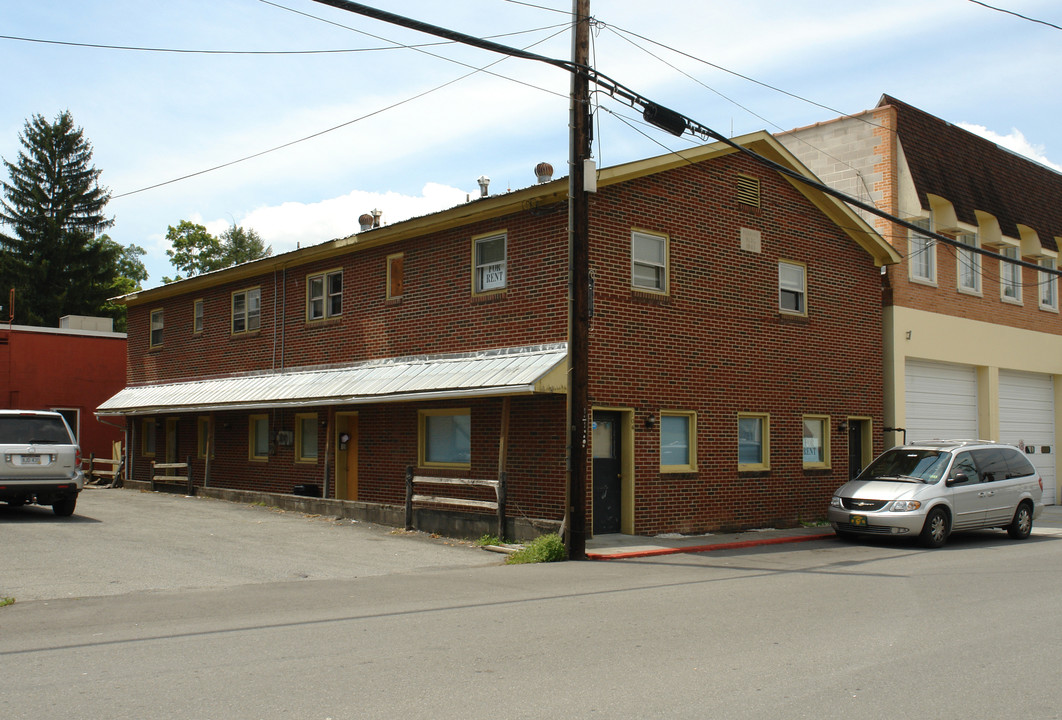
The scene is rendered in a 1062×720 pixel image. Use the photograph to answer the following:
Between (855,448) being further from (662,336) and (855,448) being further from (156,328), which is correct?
(156,328)

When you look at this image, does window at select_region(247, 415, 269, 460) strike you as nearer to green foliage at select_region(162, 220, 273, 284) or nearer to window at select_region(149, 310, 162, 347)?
window at select_region(149, 310, 162, 347)

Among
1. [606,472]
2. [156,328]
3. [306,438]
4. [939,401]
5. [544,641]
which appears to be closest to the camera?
[544,641]

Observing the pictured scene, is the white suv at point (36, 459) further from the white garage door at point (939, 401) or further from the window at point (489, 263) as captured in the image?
the white garage door at point (939, 401)

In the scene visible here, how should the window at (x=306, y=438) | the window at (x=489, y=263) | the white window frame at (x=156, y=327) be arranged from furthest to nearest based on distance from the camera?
the white window frame at (x=156, y=327)
the window at (x=306, y=438)
the window at (x=489, y=263)

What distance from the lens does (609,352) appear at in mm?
15961

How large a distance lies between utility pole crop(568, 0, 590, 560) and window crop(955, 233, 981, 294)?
1383cm

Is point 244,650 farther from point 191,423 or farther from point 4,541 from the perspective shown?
point 191,423

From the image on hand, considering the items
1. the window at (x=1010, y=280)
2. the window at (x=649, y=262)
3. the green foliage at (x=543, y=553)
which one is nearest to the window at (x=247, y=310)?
the window at (x=649, y=262)

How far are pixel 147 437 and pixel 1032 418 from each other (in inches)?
994

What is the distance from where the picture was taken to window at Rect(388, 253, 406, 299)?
19391 millimetres

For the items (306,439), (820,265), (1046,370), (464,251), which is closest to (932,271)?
(820,265)

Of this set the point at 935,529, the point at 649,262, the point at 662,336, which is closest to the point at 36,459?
the point at 662,336

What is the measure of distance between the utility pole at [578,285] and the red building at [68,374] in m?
20.3

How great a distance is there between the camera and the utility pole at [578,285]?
13.9m
